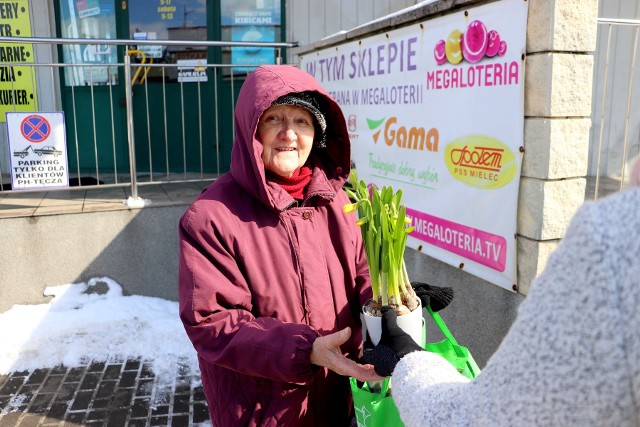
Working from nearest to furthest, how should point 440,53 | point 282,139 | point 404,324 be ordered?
1. point 404,324
2. point 282,139
3. point 440,53

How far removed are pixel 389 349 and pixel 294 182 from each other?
0.78m

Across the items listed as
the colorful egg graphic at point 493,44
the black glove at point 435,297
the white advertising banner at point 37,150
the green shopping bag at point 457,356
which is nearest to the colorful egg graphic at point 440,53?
the colorful egg graphic at point 493,44

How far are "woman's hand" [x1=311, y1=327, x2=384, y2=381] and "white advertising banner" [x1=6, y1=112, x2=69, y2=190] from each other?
4377 mm

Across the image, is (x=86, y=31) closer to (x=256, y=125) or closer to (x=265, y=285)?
(x=256, y=125)

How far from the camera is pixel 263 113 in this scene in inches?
78.1

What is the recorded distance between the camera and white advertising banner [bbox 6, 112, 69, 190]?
517 cm

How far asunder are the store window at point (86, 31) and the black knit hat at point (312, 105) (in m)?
6.26

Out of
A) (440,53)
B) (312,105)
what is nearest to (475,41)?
(440,53)

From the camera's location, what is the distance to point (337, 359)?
1.67 meters

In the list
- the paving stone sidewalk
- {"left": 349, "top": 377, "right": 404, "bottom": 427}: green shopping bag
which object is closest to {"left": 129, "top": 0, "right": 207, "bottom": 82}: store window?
the paving stone sidewalk

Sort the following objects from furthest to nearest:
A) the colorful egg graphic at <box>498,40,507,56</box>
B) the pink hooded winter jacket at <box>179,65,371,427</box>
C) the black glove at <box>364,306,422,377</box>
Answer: the colorful egg graphic at <box>498,40,507,56</box>, the pink hooded winter jacket at <box>179,65,371,427</box>, the black glove at <box>364,306,422,377</box>

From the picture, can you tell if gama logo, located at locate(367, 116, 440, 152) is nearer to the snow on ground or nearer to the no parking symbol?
the snow on ground

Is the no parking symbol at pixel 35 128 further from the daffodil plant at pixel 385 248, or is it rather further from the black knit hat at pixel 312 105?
the daffodil plant at pixel 385 248

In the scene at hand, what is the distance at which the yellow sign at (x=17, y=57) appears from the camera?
7.47 m
